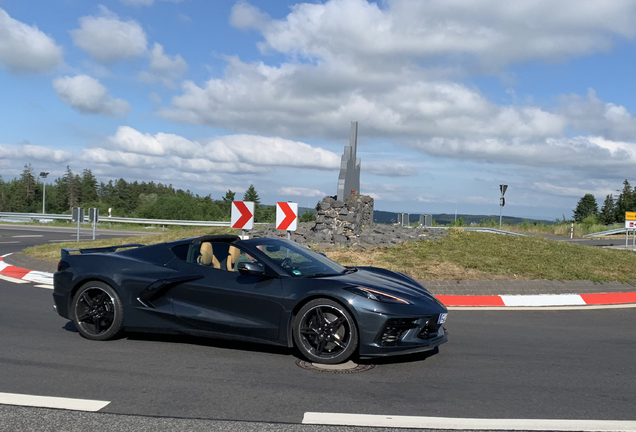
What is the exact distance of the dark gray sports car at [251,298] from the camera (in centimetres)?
556

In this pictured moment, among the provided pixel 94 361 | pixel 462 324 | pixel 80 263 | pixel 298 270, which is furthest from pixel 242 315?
pixel 462 324

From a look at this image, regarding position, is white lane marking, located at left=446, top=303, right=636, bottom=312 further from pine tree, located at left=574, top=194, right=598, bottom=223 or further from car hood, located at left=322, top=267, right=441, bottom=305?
pine tree, located at left=574, top=194, right=598, bottom=223

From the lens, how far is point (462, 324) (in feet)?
26.3

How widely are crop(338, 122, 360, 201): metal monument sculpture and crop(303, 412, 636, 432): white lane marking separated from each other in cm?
1671

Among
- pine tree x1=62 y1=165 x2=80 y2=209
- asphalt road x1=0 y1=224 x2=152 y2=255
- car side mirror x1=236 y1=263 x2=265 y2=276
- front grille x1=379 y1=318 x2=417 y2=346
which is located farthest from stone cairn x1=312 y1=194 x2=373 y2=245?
pine tree x1=62 y1=165 x2=80 y2=209

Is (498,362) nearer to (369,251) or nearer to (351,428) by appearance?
(351,428)

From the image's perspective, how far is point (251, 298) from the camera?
19.4 feet

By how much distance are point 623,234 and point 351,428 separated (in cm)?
4735

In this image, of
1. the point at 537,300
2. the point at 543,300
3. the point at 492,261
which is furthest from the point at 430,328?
the point at 492,261

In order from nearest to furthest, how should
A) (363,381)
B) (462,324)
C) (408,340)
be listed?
(363,381) < (408,340) < (462,324)

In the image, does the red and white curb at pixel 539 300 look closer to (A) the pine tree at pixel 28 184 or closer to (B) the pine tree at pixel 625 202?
(B) the pine tree at pixel 625 202

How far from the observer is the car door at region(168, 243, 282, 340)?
585 centimetres

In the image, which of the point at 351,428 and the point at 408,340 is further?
the point at 408,340

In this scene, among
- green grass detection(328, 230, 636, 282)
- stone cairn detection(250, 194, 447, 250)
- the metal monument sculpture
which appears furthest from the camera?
the metal monument sculpture
